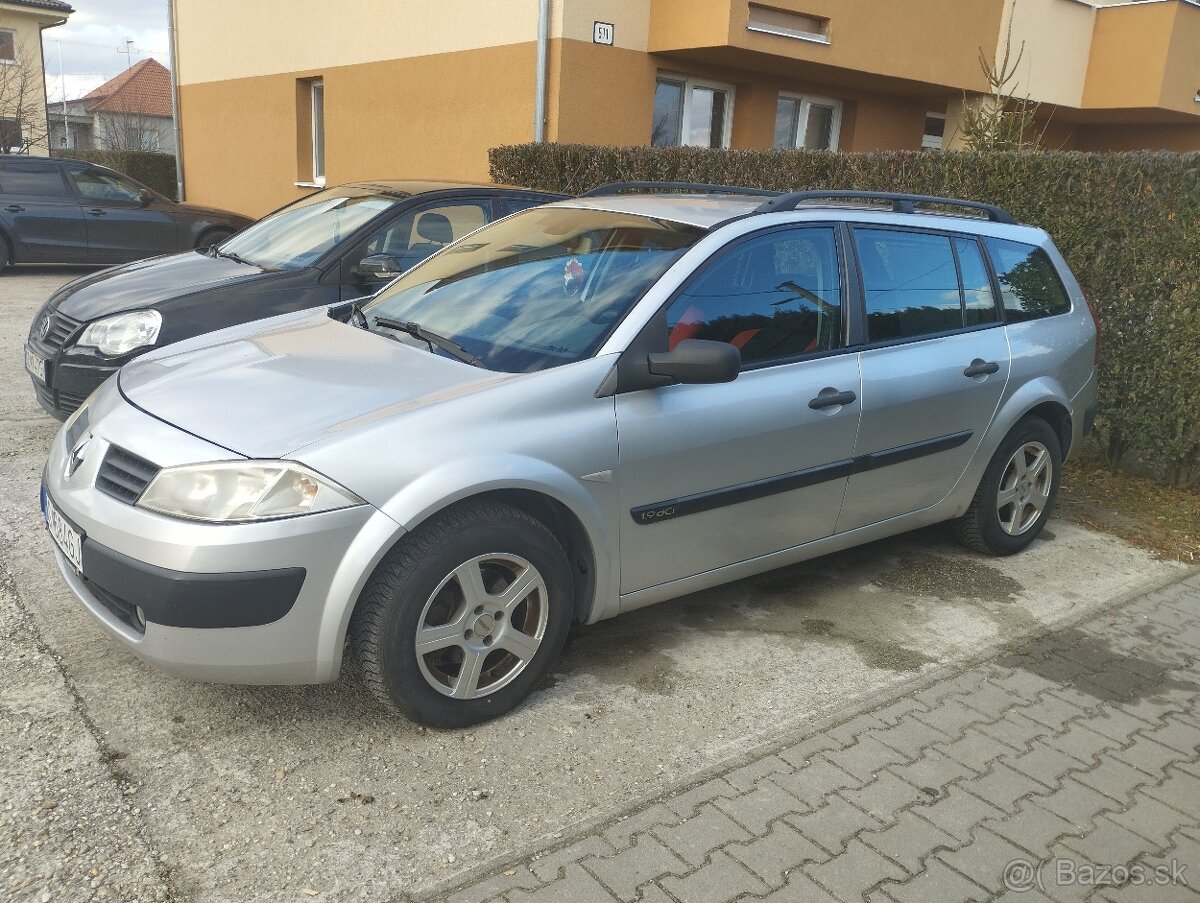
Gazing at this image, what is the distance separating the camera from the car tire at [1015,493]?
4.87 m

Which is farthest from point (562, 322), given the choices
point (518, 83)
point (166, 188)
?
point (166, 188)

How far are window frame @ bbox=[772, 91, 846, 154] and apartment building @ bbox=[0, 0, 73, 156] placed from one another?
1704 cm

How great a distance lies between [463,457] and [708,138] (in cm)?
1114

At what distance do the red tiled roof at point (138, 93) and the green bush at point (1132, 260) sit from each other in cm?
5916

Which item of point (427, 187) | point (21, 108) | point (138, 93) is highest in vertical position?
point (138, 93)

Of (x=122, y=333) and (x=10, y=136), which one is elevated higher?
(x=10, y=136)

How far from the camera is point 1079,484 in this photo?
649 centimetres

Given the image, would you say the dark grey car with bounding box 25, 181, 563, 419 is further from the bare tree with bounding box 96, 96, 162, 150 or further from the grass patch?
the bare tree with bounding box 96, 96, 162, 150

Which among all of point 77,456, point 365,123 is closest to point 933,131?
point 365,123

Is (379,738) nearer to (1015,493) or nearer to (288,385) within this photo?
(288,385)

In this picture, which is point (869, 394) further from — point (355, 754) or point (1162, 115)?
point (1162, 115)

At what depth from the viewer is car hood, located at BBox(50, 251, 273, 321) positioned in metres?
5.59

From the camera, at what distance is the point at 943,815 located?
2.97 m

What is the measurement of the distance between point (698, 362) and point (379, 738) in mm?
1531
